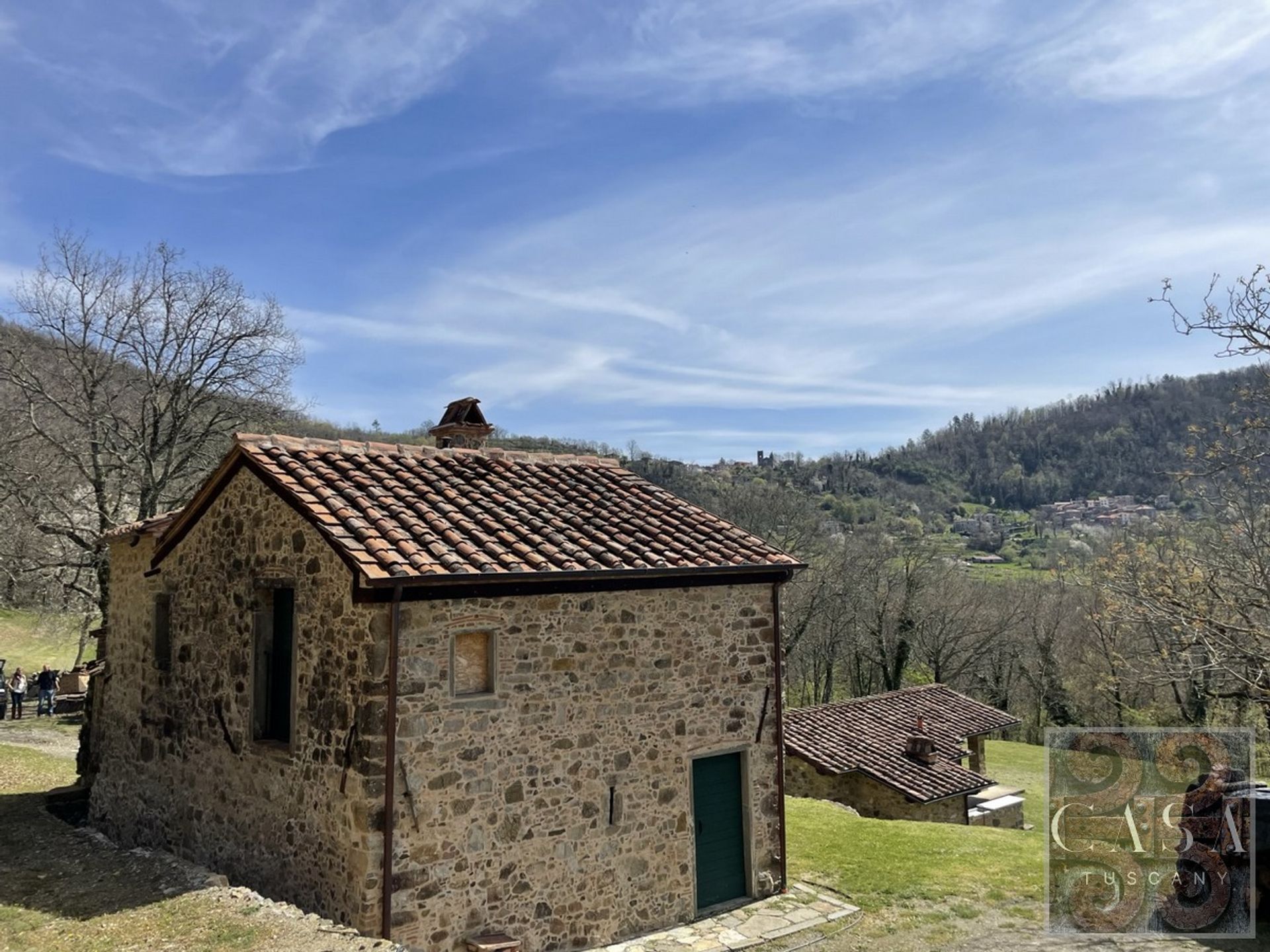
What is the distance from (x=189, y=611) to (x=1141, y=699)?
133ft

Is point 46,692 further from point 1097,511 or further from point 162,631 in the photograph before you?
point 1097,511

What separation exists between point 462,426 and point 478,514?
2.40m

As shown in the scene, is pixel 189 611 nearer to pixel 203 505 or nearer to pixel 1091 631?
pixel 203 505

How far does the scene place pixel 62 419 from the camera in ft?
74.8

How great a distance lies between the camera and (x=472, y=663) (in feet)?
27.9

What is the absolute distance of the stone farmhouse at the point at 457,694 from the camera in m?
7.96

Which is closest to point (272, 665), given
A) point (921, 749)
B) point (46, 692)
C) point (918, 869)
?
point (918, 869)

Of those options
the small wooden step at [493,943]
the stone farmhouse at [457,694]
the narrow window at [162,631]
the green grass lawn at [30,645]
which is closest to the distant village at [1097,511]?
the stone farmhouse at [457,694]

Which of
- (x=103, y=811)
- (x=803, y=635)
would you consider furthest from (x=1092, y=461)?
(x=103, y=811)

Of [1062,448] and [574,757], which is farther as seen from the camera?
[1062,448]

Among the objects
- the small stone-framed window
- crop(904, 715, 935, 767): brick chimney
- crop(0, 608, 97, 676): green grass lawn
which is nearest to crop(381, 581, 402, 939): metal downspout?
the small stone-framed window

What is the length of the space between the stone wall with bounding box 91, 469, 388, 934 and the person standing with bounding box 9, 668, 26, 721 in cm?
1671

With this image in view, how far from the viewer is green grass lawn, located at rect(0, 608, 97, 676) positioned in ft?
117

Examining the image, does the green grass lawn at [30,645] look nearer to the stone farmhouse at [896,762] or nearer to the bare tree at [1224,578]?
the stone farmhouse at [896,762]
